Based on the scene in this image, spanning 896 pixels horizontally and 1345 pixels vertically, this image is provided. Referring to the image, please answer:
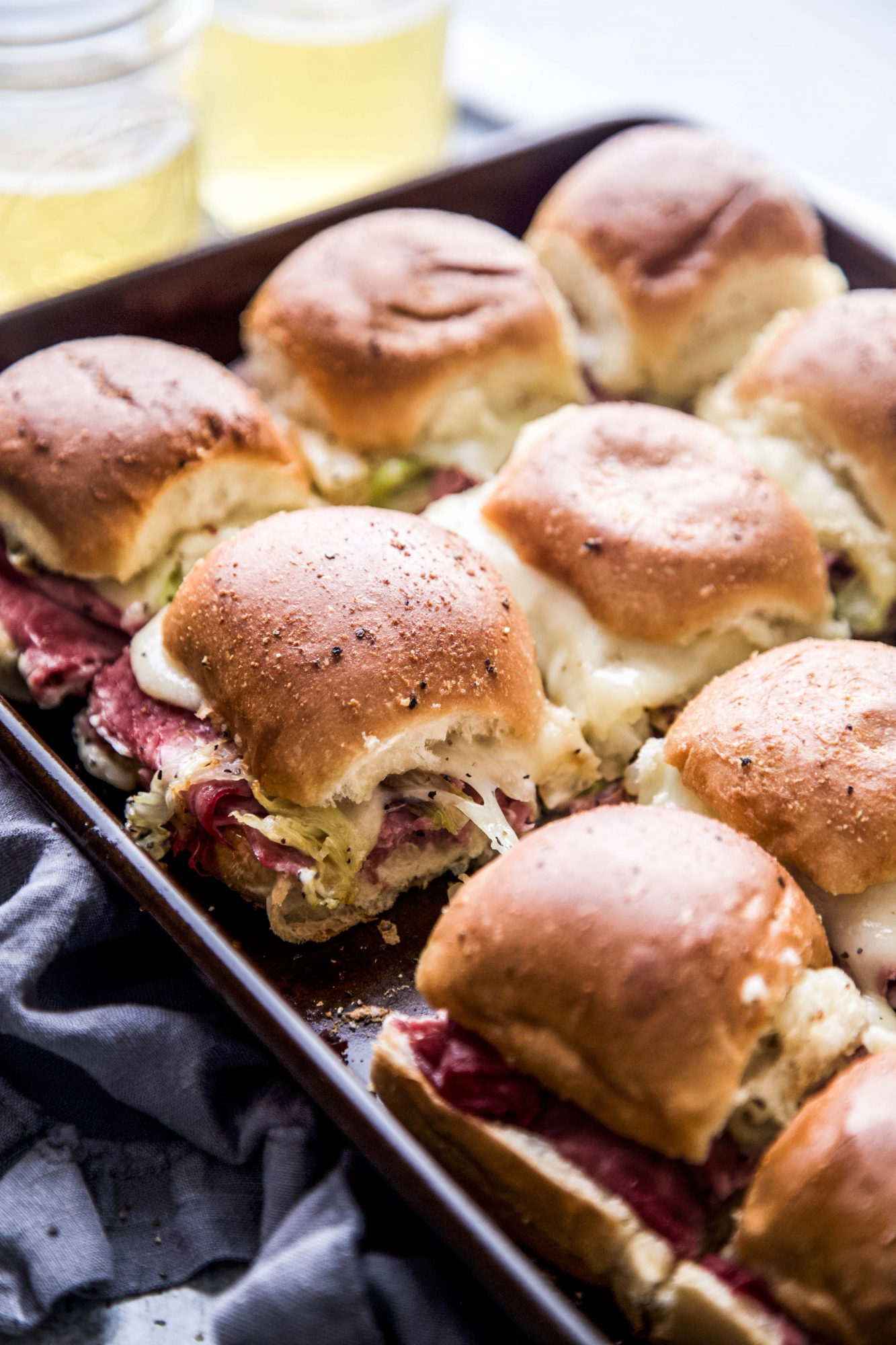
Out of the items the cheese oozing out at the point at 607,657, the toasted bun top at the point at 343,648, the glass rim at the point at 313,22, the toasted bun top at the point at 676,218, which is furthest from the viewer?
the glass rim at the point at 313,22

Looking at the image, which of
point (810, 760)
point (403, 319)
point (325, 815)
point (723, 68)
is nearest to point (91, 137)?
point (403, 319)

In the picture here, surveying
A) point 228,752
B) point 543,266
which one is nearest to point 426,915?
point 228,752

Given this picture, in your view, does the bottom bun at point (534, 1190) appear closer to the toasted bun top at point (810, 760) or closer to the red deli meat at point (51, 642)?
the toasted bun top at point (810, 760)

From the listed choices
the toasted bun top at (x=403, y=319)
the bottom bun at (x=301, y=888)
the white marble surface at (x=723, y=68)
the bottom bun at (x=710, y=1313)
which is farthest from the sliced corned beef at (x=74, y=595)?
the white marble surface at (x=723, y=68)

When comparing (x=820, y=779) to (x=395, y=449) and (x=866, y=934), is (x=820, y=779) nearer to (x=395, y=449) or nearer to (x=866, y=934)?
(x=866, y=934)

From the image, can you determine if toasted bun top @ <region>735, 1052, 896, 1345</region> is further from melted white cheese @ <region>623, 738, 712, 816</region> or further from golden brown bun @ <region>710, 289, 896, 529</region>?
golden brown bun @ <region>710, 289, 896, 529</region>

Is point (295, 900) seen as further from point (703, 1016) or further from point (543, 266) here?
point (543, 266)

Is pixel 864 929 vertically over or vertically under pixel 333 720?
under
